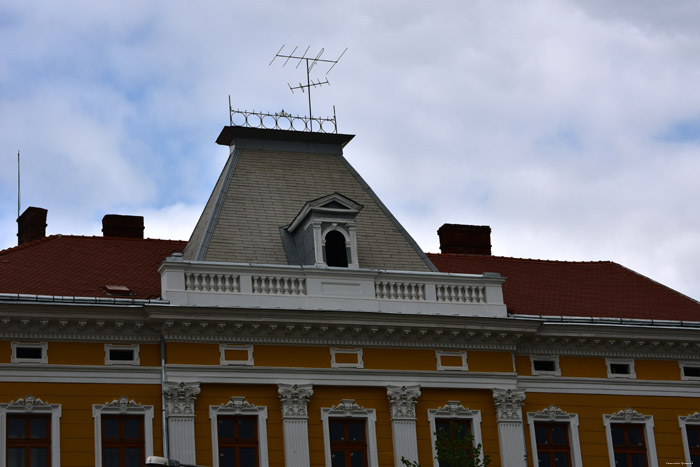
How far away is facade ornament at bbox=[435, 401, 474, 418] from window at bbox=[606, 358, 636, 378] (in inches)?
174

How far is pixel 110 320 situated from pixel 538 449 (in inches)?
447

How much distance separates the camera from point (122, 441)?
30906mm

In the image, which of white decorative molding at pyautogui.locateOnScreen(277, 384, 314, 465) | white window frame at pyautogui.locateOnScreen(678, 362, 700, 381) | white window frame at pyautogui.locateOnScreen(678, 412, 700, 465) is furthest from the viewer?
white window frame at pyautogui.locateOnScreen(678, 362, 700, 381)

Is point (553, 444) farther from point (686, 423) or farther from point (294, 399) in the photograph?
point (294, 399)

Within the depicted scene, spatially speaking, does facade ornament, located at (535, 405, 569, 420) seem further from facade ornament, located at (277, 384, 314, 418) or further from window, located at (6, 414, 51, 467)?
window, located at (6, 414, 51, 467)

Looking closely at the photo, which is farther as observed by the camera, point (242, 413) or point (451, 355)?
point (451, 355)

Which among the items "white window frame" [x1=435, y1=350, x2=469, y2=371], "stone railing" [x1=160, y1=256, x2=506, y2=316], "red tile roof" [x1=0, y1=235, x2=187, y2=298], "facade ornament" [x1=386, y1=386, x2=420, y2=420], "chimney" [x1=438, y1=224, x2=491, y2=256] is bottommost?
"facade ornament" [x1=386, y1=386, x2=420, y2=420]

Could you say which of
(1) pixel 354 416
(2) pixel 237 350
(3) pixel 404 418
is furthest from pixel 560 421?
(2) pixel 237 350

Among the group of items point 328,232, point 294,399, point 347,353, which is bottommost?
point 294,399

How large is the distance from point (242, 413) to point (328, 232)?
18.0ft

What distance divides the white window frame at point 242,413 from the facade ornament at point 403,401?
3211 mm

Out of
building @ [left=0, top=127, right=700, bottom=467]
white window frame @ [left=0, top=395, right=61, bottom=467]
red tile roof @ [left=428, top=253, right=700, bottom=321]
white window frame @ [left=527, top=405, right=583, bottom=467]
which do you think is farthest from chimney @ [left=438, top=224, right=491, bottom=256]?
white window frame @ [left=0, top=395, right=61, bottom=467]

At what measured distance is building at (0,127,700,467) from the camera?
31047mm

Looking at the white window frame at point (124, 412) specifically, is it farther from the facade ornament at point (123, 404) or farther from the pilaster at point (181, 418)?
the pilaster at point (181, 418)
